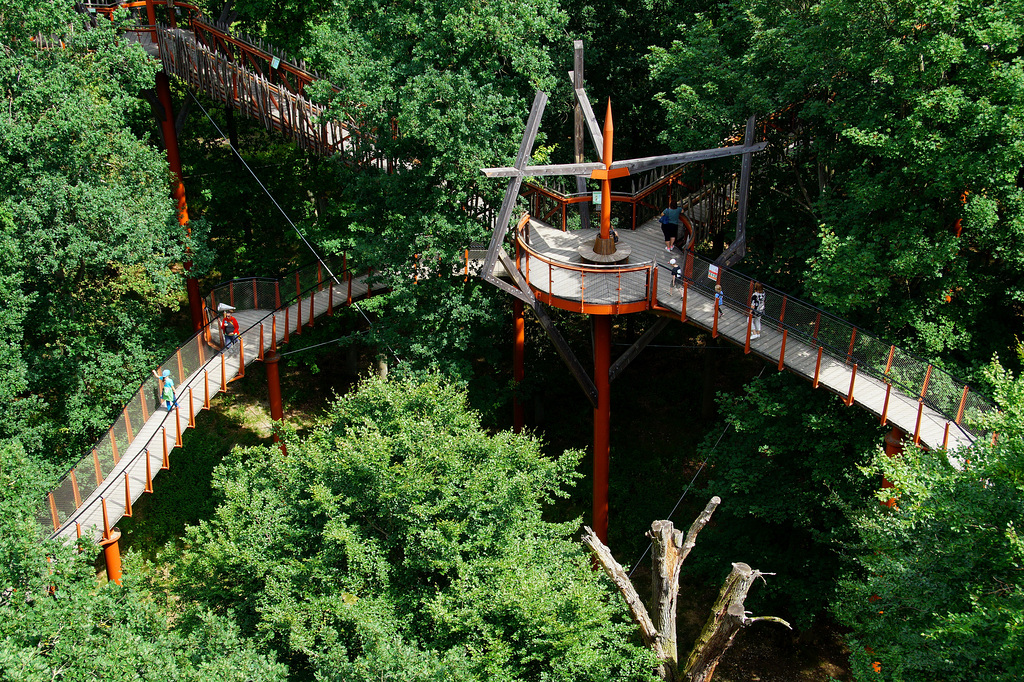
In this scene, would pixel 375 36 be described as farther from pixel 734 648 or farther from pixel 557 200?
pixel 734 648

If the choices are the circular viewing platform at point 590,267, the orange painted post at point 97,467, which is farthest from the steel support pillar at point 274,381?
the circular viewing platform at point 590,267

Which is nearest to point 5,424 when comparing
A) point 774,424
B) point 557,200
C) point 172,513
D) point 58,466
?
point 58,466

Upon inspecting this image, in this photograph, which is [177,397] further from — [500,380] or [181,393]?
[500,380]

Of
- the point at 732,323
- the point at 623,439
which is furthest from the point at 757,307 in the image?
the point at 623,439

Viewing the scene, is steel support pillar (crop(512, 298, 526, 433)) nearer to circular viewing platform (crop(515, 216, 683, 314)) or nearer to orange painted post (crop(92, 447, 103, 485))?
circular viewing platform (crop(515, 216, 683, 314))

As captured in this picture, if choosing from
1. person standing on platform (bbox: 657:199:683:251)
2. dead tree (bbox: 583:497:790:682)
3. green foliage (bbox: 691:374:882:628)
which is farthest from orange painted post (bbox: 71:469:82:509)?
person standing on platform (bbox: 657:199:683:251)
